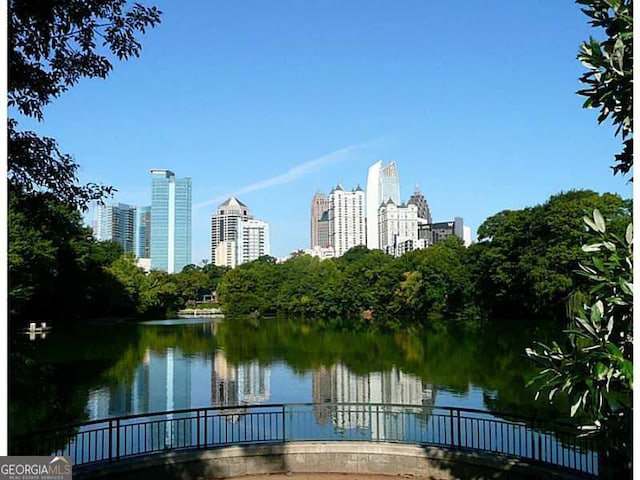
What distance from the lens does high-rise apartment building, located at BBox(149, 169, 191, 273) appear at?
17800 cm

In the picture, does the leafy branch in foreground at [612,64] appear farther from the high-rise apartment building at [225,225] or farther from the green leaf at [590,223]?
the high-rise apartment building at [225,225]

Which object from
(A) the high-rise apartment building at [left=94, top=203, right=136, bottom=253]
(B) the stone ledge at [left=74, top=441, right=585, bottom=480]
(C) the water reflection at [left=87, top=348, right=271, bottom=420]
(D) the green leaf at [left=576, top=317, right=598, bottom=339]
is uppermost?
(A) the high-rise apartment building at [left=94, top=203, right=136, bottom=253]

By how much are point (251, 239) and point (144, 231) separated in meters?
30.2

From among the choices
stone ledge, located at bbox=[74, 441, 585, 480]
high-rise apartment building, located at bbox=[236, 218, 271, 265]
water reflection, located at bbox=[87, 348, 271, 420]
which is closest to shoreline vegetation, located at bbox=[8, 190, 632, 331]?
water reflection, located at bbox=[87, 348, 271, 420]

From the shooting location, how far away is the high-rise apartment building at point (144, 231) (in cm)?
18143

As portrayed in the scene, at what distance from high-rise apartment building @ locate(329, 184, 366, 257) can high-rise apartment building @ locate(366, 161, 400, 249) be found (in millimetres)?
3515

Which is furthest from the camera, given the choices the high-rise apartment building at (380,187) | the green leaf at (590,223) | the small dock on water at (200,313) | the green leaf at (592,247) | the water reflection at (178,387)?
the high-rise apartment building at (380,187)

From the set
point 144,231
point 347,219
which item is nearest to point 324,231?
point 347,219

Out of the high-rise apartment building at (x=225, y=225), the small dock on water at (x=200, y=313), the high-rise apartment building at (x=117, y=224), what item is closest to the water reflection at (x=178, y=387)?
the small dock on water at (x=200, y=313)

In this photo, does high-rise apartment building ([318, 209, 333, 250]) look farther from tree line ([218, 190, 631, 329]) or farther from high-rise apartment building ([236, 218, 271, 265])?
tree line ([218, 190, 631, 329])

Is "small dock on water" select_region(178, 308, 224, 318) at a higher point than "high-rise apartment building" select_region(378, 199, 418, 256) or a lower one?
lower

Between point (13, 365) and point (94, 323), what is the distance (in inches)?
2086

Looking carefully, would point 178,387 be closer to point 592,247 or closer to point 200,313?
point 592,247

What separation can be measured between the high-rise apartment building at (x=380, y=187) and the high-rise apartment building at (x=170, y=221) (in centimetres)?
4796
